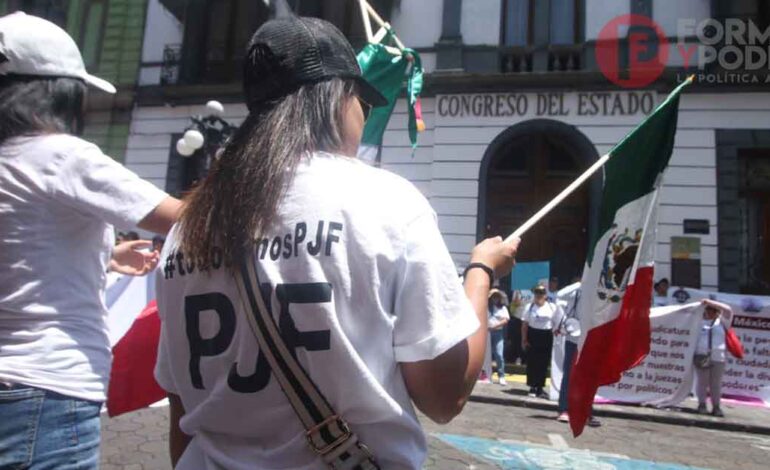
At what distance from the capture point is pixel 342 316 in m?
1.05

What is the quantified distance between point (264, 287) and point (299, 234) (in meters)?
0.11

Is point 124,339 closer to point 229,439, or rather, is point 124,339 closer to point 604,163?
point 229,439

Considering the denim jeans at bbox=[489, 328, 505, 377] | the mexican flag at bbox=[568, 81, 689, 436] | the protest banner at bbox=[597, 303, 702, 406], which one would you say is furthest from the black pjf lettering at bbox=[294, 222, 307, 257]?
the denim jeans at bbox=[489, 328, 505, 377]

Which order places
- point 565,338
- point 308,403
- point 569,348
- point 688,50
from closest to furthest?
point 308,403 < point 569,348 < point 565,338 < point 688,50

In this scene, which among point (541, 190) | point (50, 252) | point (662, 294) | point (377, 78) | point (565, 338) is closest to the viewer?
point (50, 252)

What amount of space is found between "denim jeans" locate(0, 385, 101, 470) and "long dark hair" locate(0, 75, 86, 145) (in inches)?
25.8

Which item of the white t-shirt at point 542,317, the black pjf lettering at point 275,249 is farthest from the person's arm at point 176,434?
the white t-shirt at point 542,317

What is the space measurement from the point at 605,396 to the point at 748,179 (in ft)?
20.6

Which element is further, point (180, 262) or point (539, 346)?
point (539, 346)

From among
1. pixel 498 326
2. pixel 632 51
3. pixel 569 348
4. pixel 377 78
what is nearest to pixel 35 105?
pixel 377 78

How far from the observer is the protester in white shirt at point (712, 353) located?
8523mm

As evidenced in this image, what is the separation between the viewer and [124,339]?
2.55 meters

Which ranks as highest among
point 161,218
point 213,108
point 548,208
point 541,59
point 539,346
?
point 541,59

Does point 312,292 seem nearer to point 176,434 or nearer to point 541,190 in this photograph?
point 176,434
